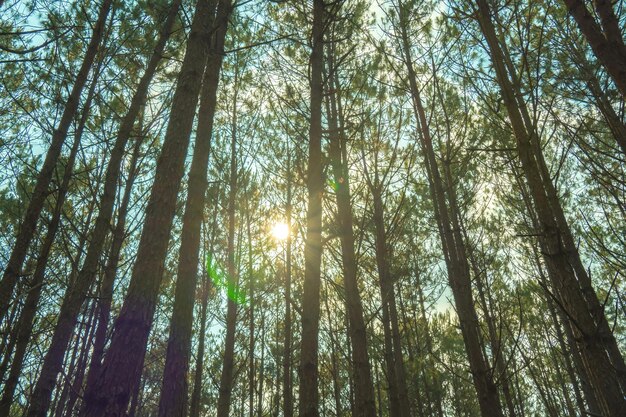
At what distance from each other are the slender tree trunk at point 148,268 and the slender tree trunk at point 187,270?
0.78m

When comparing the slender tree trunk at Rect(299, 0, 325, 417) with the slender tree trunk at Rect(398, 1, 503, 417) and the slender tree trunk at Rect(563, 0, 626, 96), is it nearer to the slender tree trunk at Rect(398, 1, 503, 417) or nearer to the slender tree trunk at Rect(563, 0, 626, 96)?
the slender tree trunk at Rect(398, 1, 503, 417)

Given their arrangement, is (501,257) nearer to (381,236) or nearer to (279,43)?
(381,236)

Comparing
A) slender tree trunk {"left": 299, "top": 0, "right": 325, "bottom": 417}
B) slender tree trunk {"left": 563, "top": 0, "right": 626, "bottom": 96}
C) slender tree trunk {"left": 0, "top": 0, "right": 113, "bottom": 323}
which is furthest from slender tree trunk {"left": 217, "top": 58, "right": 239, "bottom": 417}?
slender tree trunk {"left": 563, "top": 0, "right": 626, "bottom": 96}

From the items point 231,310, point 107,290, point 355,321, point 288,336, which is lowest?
point 355,321

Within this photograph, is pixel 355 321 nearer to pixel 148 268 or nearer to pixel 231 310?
pixel 148 268

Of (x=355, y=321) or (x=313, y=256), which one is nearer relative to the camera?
(x=313, y=256)

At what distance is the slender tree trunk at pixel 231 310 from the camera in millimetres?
6035

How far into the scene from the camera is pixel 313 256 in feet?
9.53

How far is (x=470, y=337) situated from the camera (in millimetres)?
3139

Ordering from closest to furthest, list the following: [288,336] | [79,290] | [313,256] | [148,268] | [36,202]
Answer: [148,268]
[313,256]
[36,202]
[79,290]
[288,336]

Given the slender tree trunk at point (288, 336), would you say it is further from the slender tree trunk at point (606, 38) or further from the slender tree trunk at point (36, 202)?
the slender tree trunk at point (606, 38)

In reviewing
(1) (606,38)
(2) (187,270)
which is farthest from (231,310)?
(1) (606,38)

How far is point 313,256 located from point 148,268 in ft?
3.85

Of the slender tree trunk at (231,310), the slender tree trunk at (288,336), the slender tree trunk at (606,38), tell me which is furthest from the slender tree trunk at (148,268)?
the slender tree trunk at (231,310)
